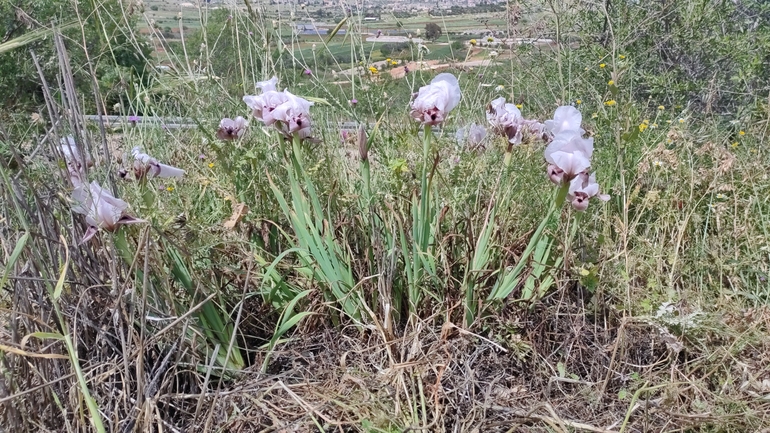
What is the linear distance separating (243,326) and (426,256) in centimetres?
55

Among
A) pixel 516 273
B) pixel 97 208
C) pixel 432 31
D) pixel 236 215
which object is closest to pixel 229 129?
pixel 236 215

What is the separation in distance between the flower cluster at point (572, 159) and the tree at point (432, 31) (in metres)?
1.25

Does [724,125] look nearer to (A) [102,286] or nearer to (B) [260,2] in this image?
(B) [260,2]

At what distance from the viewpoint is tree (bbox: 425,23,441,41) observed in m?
2.54

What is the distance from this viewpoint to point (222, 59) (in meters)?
4.39

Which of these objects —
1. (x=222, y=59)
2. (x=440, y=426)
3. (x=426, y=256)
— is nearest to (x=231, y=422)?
(x=440, y=426)

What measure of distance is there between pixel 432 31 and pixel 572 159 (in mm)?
1455

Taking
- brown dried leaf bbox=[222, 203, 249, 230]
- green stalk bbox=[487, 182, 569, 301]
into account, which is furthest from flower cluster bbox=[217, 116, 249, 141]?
green stalk bbox=[487, 182, 569, 301]

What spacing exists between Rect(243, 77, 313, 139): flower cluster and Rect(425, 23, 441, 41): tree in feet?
4.05

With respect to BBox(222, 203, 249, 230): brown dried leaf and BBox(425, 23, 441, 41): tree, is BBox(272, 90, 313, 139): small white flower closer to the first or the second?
BBox(222, 203, 249, 230): brown dried leaf

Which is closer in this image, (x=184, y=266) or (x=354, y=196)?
(x=184, y=266)

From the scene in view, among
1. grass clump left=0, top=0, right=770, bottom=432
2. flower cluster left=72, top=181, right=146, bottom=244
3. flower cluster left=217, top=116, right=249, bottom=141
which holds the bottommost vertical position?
grass clump left=0, top=0, right=770, bottom=432

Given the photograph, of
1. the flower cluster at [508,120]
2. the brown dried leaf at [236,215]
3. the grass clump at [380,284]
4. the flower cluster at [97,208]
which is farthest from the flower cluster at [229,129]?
the flower cluster at [508,120]

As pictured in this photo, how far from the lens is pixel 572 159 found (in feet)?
4.30
